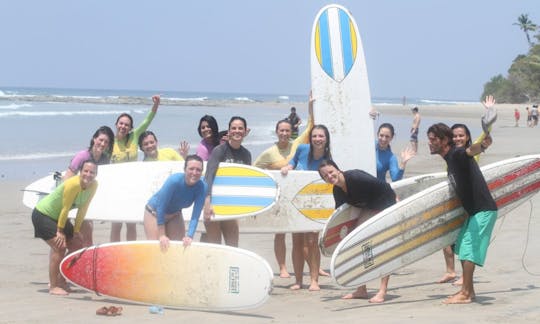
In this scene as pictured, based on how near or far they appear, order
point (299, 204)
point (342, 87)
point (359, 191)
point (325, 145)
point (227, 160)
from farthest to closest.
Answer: point (342, 87) < point (299, 204) < point (227, 160) < point (325, 145) < point (359, 191)

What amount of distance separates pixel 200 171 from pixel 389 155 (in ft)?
6.73

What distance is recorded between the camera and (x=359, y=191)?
20.2 ft

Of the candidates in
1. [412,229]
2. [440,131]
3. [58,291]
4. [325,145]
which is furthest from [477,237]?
[58,291]

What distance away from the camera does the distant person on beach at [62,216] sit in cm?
632

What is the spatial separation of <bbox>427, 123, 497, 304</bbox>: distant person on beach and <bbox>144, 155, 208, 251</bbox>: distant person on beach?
165 cm

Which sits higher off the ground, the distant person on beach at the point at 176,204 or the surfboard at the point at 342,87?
the surfboard at the point at 342,87

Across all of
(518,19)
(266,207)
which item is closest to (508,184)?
(266,207)

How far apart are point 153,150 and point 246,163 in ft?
3.09

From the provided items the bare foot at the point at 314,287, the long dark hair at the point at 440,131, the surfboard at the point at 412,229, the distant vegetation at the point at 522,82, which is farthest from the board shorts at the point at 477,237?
the distant vegetation at the point at 522,82

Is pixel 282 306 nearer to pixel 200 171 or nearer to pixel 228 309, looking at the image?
pixel 228 309

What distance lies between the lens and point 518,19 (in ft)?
275

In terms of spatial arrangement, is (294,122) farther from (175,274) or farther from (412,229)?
(175,274)

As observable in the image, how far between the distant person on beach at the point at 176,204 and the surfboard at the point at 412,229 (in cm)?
104

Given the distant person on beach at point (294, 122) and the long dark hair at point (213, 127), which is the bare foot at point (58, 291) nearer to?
the long dark hair at point (213, 127)
